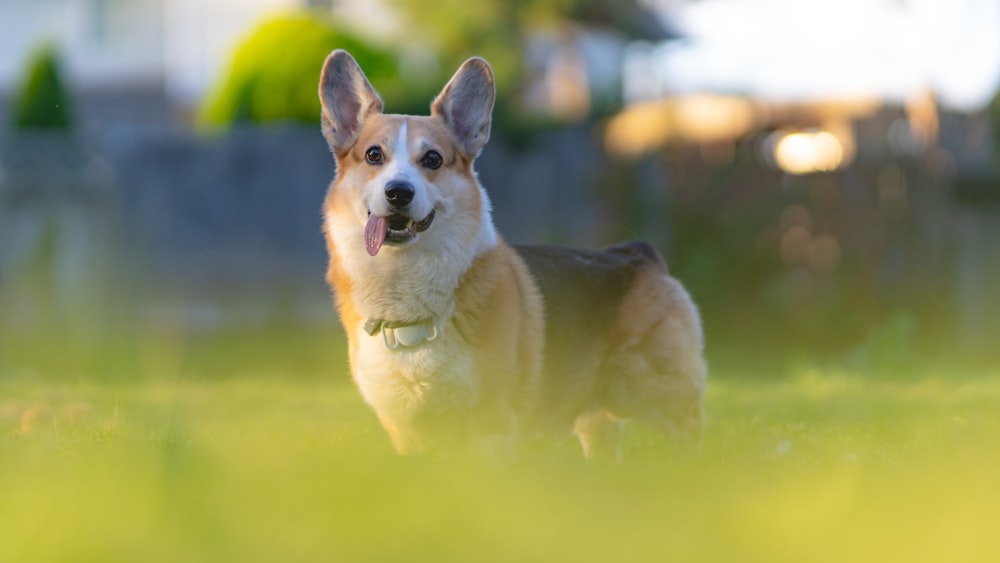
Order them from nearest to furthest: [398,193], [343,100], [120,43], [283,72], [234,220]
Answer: [398,193]
[343,100]
[234,220]
[283,72]
[120,43]

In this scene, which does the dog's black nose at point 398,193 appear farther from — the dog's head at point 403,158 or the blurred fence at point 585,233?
the blurred fence at point 585,233

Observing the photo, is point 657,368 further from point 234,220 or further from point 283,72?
point 283,72

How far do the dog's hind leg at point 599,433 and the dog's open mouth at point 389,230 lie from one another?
1.54 metres

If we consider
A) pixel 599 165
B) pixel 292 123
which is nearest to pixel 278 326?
pixel 292 123

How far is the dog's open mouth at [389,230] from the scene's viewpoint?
4066 millimetres

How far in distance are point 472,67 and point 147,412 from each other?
91.2 inches

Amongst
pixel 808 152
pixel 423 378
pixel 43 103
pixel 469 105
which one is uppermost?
pixel 469 105

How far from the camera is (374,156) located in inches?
168

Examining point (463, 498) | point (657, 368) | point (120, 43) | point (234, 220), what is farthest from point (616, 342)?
point (120, 43)

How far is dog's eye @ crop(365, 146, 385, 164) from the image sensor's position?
4246mm

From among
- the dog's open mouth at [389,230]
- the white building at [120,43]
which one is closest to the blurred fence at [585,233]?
the white building at [120,43]

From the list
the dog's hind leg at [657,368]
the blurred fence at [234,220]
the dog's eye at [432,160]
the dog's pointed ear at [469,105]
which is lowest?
the blurred fence at [234,220]

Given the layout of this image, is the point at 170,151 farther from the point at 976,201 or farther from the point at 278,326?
the point at 976,201

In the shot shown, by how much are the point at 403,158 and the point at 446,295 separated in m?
0.51
